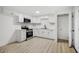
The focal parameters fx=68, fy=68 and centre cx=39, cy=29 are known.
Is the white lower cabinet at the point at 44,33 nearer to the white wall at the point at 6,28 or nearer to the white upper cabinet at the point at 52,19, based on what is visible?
the white upper cabinet at the point at 52,19

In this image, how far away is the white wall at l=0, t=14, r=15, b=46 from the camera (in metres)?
2.78

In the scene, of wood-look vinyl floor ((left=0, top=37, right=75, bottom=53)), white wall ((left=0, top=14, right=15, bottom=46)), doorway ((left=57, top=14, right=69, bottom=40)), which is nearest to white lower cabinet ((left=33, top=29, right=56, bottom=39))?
wood-look vinyl floor ((left=0, top=37, right=75, bottom=53))

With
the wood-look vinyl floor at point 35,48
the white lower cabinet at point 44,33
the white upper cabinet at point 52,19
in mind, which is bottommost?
the wood-look vinyl floor at point 35,48

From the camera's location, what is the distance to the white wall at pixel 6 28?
2.78 meters

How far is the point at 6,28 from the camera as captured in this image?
2947mm

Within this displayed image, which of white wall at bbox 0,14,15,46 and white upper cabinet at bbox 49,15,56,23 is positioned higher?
white upper cabinet at bbox 49,15,56,23

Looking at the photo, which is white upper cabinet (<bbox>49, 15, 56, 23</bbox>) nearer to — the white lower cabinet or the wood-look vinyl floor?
the white lower cabinet

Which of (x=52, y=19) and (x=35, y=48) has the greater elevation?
(x=52, y=19)

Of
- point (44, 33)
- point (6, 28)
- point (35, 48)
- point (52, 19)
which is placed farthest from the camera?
point (44, 33)

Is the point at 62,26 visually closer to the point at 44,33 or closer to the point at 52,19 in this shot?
the point at 52,19

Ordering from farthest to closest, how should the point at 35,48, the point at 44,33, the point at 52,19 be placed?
the point at 44,33 → the point at 52,19 → the point at 35,48

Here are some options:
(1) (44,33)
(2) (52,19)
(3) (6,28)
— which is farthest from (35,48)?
(2) (52,19)

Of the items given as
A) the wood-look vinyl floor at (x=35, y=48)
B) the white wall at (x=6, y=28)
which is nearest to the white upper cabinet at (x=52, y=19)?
the wood-look vinyl floor at (x=35, y=48)
